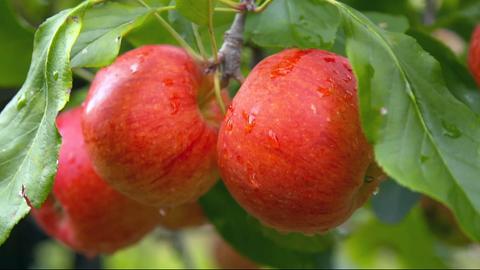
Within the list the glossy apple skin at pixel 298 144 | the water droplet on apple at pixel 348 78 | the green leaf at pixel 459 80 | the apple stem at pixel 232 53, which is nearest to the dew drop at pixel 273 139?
the glossy apple skin at pixel 298 144

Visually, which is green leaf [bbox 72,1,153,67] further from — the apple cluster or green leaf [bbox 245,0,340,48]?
green leaf [bbox 245,0,340,48]

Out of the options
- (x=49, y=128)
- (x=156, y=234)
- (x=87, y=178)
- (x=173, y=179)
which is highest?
(x=49, y=128)

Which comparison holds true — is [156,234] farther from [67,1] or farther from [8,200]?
[8,200]

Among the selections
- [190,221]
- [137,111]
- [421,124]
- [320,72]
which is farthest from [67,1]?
[421,124]

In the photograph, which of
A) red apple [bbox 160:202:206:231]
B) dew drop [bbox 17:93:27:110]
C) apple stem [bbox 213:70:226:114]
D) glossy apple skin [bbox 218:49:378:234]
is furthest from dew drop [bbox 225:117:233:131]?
red apple [bbox 160:202:206:231]

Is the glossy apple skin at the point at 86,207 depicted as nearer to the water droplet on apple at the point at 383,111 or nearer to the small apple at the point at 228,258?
the small apple at the point at 228,258

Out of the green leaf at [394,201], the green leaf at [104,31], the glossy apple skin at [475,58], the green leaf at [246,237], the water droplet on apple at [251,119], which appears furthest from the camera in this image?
the green leaf at [394,201]
